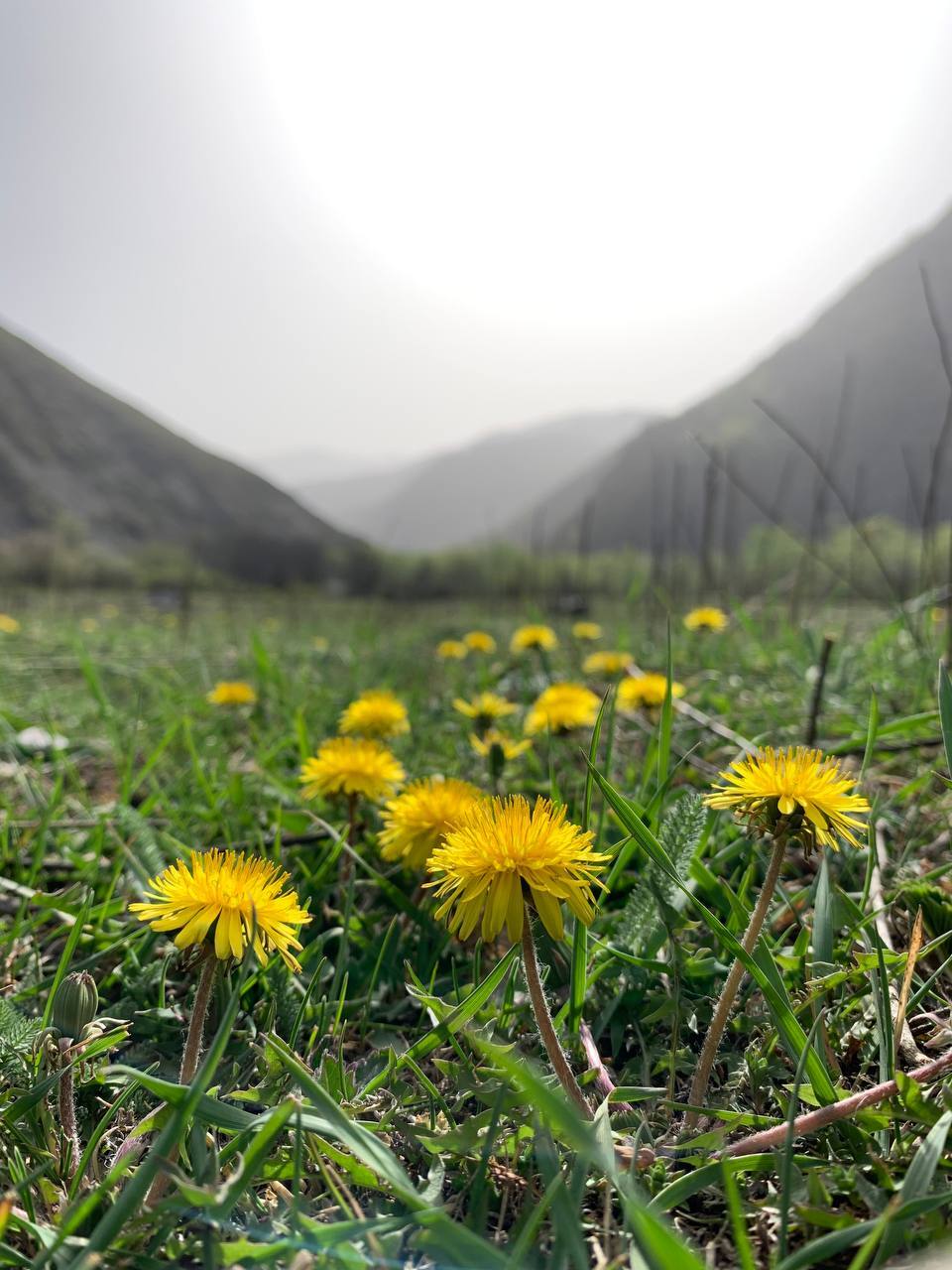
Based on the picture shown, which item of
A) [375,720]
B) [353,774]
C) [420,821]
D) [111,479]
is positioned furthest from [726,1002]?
[111,479]

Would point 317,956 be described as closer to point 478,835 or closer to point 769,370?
point 478,835

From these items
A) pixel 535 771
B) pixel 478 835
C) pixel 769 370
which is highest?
pixel 769 370

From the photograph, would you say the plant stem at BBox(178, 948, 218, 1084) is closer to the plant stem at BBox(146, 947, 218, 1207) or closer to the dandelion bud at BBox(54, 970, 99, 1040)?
the plant stem at BBox(146, 947, 218, 1207)

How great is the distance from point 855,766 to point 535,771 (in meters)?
0.83

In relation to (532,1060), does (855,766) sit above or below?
above

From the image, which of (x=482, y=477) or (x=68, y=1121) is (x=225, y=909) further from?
(x=482, y=477)

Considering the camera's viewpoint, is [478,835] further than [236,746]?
No

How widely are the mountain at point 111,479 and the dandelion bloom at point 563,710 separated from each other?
2305 inches

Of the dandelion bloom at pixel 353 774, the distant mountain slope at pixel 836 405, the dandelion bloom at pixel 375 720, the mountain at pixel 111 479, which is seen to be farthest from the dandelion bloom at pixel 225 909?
the mountain at pixel 111 479

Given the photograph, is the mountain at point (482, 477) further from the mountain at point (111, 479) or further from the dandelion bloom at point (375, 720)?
the dandelion bloom at point (375, 720)

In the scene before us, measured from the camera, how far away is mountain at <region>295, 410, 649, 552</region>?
12719 centimetres

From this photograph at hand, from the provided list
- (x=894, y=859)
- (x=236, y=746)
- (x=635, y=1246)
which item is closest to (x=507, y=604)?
(x=236, y=746)

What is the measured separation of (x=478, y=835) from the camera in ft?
2.59

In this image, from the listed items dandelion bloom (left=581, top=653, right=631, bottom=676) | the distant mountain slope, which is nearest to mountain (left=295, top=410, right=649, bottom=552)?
the distant mountain slope
